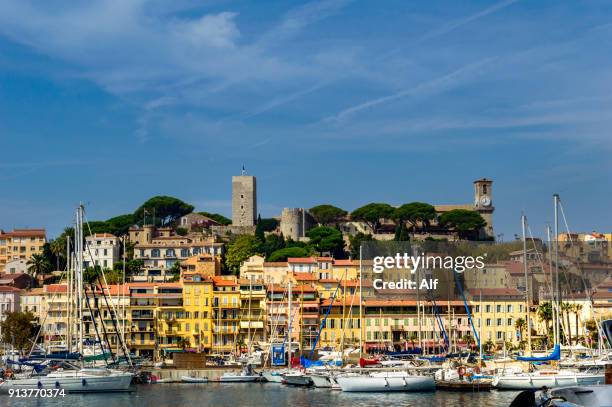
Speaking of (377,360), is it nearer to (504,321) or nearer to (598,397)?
(504,321)

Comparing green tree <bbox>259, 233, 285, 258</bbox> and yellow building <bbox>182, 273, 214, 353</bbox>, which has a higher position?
green tree <bbox>259, 233, 285, 258</bbox>

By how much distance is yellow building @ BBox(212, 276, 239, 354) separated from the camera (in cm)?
8119

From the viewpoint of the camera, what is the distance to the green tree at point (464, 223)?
14738 centimetres

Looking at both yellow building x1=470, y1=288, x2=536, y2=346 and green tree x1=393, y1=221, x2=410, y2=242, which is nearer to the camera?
yellow building x1=470, y1=288, x2=536, y2=346

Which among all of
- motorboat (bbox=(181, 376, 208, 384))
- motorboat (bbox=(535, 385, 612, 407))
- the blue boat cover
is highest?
motorboat (bbox=(535, 385, 612, 407))

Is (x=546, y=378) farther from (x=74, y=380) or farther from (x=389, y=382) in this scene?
(x=74, y=380)

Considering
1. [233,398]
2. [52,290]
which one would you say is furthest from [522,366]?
[52,290]

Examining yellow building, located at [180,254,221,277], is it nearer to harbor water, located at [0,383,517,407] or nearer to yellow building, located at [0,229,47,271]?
yellow building, located at [0,229,47,271]

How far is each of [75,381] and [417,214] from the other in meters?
102

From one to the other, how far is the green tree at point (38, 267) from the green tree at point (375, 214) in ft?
176

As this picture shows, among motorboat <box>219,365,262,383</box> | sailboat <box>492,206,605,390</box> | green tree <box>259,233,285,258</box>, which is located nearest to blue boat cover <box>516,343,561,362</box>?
sailboat <box>492,206,605,390</box>

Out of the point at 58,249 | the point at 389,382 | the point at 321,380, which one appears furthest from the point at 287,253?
the point at 389,382

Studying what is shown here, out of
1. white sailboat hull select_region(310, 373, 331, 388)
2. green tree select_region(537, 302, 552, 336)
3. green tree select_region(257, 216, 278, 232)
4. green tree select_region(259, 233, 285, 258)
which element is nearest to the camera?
white sailboat hull select_region(310, 373, 331, 388)

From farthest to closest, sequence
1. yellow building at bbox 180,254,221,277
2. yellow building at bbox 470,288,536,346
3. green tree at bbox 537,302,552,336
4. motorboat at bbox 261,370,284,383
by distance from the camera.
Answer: yellow building at bbox 180,254,221,277 < yellow building at bbox 470,288,536,346 < green tree at bbox 537,302,552,336 < motorboat at bbox 261,370,284,383
